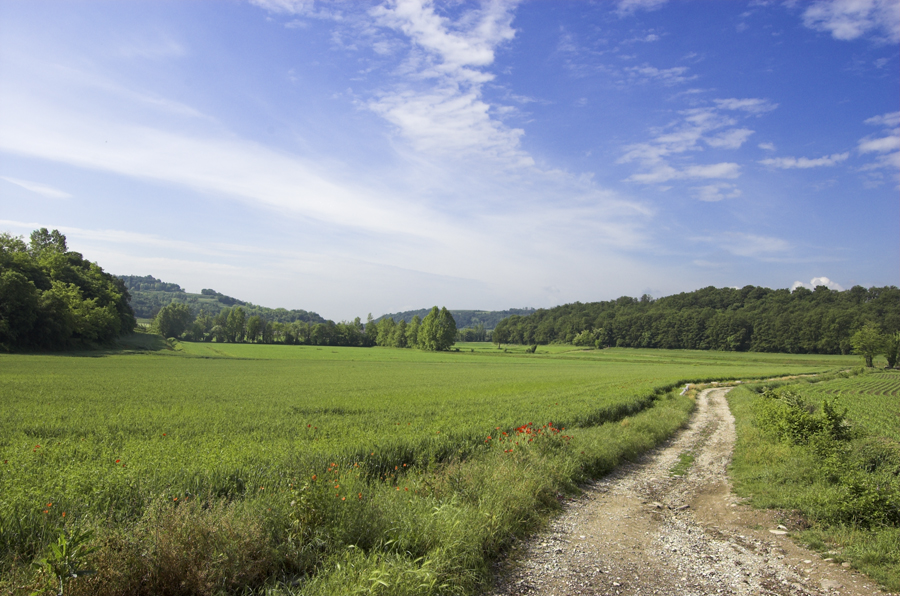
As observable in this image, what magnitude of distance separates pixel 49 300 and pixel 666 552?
71603mm

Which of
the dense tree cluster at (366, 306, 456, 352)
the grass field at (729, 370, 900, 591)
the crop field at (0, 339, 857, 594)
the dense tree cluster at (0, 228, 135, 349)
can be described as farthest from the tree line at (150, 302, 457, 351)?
the grass field at (729, 370, 900, 591)

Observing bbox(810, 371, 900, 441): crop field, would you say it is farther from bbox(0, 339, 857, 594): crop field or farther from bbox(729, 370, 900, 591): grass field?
bbox(0, 339, 857, 594): crop field

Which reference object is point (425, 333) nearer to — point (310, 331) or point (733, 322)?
point (310, 331)

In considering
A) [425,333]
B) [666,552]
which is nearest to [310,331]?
[425,333]

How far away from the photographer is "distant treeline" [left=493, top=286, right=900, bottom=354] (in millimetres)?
105938

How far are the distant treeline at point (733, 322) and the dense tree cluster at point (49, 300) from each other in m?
129

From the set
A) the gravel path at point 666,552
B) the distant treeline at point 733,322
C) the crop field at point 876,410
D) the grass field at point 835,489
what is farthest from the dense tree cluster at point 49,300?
the distant treeline at point 733,322

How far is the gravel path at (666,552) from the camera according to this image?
5613mm

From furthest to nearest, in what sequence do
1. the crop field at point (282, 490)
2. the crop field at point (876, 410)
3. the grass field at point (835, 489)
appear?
the crop field at point (876, 410)
the grass field at point (835, 489)
the crop field at point (282, 490)

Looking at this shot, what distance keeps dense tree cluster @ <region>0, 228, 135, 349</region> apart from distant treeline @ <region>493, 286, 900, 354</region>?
129 metres

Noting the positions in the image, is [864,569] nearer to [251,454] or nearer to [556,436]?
[556,436]

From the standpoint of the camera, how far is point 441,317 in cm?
11925

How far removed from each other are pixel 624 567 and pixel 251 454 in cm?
770

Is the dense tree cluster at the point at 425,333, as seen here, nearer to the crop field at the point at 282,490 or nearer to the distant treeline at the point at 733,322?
the distant treeline at the point at 733,322
